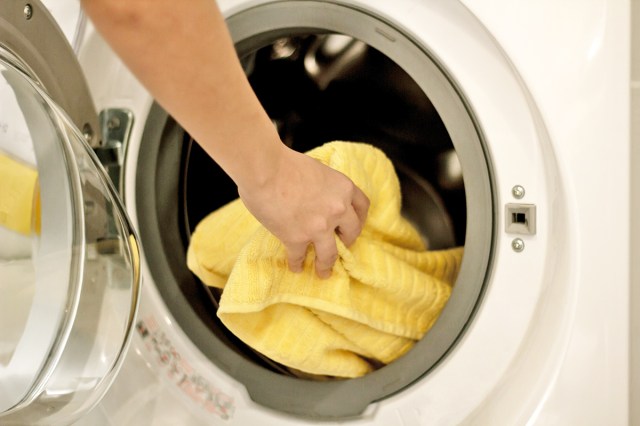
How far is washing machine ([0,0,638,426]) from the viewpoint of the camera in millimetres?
521

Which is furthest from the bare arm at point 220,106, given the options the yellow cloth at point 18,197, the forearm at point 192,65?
the yellow cloth at point 18,197

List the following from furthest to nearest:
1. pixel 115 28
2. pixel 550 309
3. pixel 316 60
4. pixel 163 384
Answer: pixel 316 60 → pixel 163 384 → pixel 550 309 → pixel 115 28

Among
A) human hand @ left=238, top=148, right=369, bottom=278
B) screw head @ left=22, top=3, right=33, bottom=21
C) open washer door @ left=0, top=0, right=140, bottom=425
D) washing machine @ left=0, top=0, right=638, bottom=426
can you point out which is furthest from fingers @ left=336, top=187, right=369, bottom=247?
screw head @ left=22, top=3, right=33, bottom=21

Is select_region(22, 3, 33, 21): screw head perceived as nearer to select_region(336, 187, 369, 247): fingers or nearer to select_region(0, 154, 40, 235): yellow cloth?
select_region(0, 154, 40, 235): yellow cloth

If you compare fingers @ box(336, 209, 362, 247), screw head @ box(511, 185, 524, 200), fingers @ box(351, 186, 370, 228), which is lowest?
fingers @ box(336, 209, 362, 247)

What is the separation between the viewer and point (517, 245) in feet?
1.91

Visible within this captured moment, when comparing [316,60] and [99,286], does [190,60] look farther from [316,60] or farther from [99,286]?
[316,60]

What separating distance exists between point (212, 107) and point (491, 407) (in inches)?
15.7

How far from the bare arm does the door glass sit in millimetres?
208

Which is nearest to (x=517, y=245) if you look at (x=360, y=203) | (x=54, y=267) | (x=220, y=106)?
(x=360, y=203)

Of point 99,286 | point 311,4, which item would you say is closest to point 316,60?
point 311,4

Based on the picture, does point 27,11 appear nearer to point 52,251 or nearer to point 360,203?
point 52,251

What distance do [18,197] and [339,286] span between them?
324mm

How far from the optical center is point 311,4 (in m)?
0.66
